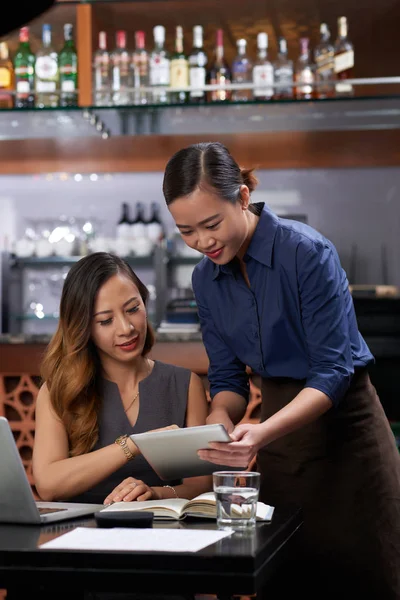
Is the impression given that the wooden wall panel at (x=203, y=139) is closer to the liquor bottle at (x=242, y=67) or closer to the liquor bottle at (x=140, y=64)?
the liquor bottle at (x=242, y=67)

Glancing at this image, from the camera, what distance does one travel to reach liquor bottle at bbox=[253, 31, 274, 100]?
13.6 feet

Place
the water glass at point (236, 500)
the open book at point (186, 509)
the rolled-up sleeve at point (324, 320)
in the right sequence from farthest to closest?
1. the rolled-up sleeve at point (324, 320)
2. the open book at point (186, 509)
3. the water glass at point (236, 500)

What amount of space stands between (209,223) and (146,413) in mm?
549

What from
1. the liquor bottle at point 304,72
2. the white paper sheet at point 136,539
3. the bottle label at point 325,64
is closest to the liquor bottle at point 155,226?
the liquor bottle at point 304,72

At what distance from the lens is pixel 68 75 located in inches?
161

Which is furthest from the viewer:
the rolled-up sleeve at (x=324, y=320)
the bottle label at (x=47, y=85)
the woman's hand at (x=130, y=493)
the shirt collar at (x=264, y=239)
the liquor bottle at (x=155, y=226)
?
the liquor bottle at (x=155, y=226)

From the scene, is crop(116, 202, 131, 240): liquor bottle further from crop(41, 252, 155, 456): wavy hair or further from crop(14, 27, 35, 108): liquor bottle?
crop(41, 252, 155, 456): wavy hair

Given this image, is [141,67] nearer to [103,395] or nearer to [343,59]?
[343,59]

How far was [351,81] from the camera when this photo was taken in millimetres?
3871

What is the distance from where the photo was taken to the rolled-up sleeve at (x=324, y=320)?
192 cm

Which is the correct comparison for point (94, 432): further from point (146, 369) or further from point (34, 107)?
point (34, 107)

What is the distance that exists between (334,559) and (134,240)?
278cm

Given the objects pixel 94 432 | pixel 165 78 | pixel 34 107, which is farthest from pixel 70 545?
pixel 165 78

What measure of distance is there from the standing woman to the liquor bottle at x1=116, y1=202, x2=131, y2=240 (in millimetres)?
2655
